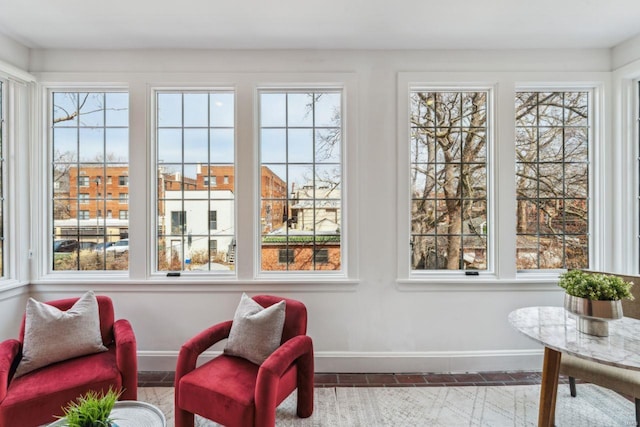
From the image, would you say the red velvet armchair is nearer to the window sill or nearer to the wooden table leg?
the window sill

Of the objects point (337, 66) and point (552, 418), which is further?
point (337, 66)

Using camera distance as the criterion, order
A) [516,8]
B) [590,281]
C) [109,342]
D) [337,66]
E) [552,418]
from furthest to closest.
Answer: [337,66] < [109,342] < [516,8] < [552,418] < [590,281]

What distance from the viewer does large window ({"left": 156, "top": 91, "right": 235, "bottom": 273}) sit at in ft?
9.00

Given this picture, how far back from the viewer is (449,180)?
2.77 metres

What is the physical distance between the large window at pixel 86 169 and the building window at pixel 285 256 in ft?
4.53

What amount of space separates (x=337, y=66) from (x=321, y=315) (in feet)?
7.11

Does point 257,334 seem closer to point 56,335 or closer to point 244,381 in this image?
point 244,381

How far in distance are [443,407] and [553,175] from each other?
7.24 feet

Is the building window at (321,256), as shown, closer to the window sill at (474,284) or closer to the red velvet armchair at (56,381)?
the window sill at (474,284)

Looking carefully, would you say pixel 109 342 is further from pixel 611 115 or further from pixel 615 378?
pixel 611 115

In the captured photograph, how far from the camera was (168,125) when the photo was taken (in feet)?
9.00

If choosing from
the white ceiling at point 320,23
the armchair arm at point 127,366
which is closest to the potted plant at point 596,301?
the white ceiling at point 320,23

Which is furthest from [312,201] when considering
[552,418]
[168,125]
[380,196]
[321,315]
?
[552,418]

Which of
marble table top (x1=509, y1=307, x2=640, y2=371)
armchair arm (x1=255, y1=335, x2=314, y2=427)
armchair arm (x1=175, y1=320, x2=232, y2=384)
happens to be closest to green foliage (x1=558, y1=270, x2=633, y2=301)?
marble table top (x1=509, y1=307, x2=640, y2=371)
